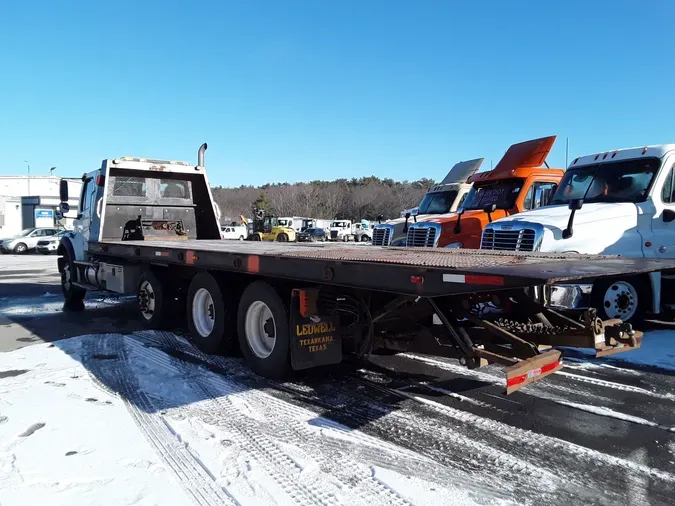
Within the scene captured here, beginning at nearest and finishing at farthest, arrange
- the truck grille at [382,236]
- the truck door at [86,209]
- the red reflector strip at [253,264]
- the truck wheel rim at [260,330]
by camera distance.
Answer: the red reflector strip at [253,264] < the truck wheel rim at [260,330] < the truck door at [86,209] < the truck grille at [382,236]

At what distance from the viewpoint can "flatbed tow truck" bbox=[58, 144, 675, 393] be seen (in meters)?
3.71

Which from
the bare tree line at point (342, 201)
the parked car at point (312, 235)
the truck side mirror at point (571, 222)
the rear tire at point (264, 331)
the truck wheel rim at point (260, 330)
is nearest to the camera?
the rear tire at point (264, 331)

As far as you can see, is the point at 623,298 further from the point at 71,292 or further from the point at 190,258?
the point at 71,292

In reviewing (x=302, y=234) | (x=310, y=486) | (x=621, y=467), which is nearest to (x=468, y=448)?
(x=621, y=467)

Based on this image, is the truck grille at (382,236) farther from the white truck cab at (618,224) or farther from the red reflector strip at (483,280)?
the red reflector strip at (483,280)

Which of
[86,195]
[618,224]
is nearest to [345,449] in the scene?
[618,224]

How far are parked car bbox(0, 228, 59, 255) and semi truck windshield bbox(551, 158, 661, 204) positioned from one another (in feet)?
101

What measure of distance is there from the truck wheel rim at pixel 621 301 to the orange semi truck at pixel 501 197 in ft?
8.36

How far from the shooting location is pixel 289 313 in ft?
17.2

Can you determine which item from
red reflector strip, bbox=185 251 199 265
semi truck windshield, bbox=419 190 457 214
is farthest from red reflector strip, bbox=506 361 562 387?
semi truck windshield, bbox=419 190 457 214

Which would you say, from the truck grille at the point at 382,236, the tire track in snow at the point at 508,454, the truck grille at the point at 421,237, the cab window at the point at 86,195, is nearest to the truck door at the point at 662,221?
the truck grille at the point at 421,237

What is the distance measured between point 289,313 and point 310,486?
2.13m

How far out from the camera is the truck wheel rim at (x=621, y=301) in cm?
761

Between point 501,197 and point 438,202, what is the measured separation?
2.72 m
